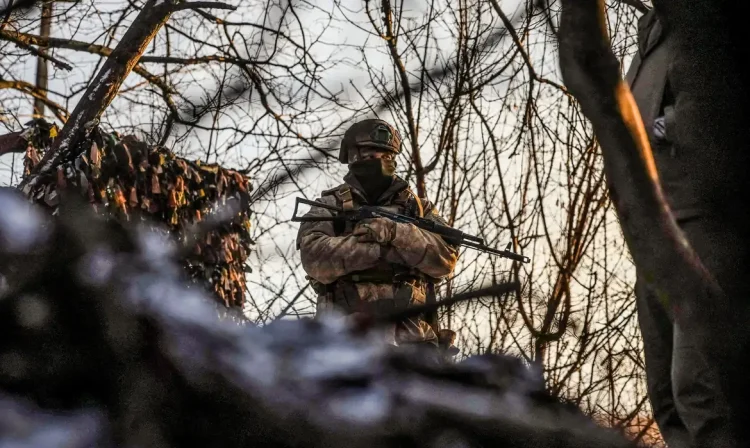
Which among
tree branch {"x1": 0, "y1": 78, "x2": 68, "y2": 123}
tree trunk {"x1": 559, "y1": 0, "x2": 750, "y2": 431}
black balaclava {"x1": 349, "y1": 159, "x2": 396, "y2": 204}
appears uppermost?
tree branch {"x1": 0, "y1": 78, "x2": 68, "y2": 123}

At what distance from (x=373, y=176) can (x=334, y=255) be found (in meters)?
0.57

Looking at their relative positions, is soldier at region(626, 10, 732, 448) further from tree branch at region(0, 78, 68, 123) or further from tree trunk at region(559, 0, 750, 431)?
tree branch at region(0, 78, 68, 123)

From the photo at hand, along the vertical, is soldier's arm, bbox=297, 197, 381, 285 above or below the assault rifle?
below

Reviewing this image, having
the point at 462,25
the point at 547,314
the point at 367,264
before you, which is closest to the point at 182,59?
the point at 462,25

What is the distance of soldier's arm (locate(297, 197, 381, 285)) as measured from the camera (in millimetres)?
4113

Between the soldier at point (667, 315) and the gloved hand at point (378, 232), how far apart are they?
1508 millimetres

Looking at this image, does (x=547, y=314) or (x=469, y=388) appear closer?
(x=469, y=388)

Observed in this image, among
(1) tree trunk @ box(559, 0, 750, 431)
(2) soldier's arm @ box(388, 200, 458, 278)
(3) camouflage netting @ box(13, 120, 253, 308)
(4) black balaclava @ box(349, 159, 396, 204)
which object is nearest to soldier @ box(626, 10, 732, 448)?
(1) tree trunk @ box(559, 0, 750, 431)

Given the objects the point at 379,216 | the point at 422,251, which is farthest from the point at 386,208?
the point at 422,251

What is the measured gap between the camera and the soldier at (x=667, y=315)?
1.69 m

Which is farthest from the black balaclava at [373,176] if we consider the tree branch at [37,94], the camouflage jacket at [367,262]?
the tree branch at [37,94]

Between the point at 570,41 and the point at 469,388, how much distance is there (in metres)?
0.56

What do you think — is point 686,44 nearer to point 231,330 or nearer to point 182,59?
point 231,330

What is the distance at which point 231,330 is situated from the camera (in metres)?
0.91
